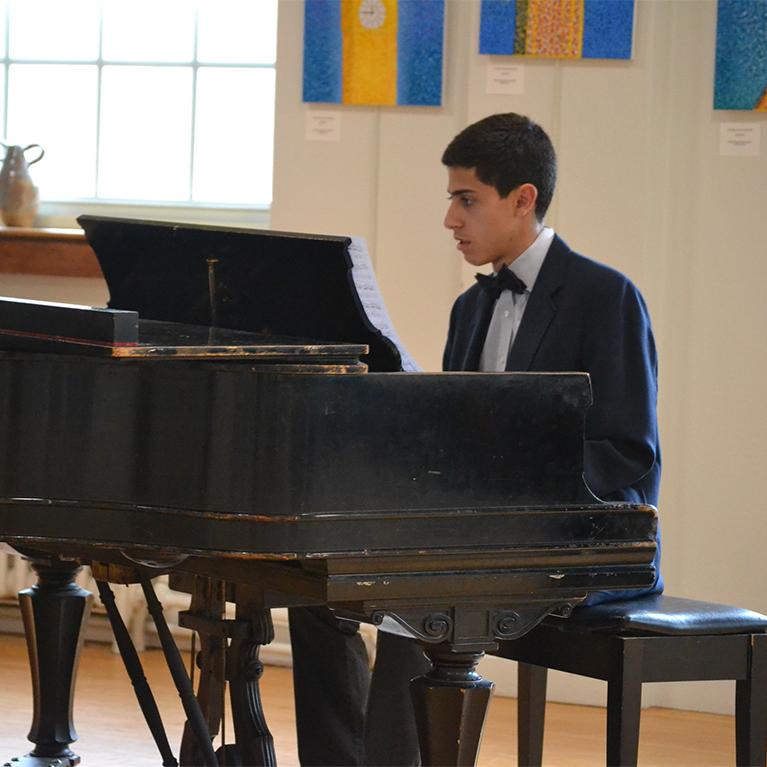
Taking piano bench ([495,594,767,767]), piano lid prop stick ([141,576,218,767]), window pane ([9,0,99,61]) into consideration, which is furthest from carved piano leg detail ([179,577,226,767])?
window pane ([9,0,99,61])

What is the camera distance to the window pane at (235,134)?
14.8ft

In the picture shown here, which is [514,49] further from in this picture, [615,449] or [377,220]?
[615,449]

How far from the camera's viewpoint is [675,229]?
3861mm

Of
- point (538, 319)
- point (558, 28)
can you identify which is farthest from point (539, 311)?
point (558, 28)

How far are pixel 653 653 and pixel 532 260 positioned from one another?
782 mm

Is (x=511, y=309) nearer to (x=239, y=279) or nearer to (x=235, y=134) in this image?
(x=239, y=279)

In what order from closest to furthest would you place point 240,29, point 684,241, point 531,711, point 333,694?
point 333,694, point 531,711, point 684,241, point 240,29

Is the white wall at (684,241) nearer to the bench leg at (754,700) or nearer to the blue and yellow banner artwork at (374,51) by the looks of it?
the blue and yellow banner artwork at (374,51)

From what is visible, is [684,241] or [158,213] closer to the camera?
[684,241]

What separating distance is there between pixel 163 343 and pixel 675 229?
85.2 inches

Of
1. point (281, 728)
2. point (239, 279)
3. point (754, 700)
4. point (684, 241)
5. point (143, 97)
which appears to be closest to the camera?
point (239, 279)

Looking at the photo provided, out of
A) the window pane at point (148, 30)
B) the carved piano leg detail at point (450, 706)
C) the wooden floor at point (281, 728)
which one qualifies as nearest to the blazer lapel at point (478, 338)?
the carved piano leg detail at point (450, 706)

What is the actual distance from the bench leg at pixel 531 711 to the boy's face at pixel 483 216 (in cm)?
84

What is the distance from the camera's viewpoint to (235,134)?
4.54m
